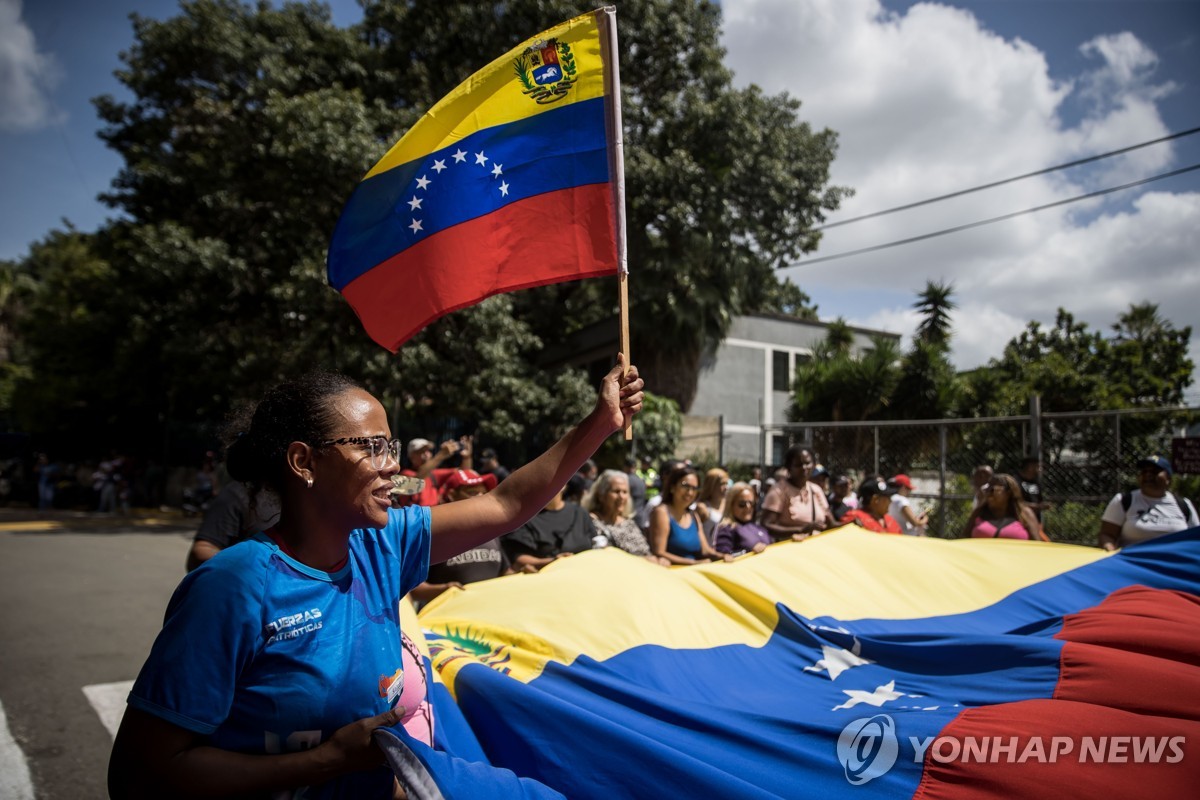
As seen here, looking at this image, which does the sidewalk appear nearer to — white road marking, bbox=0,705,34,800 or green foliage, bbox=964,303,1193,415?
white road marking, bbox=0,705,34,800

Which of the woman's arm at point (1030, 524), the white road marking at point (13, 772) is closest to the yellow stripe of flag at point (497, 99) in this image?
the white road marking at point (13, 772)

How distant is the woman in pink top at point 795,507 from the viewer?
780 cm

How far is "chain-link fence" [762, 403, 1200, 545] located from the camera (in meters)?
9.80

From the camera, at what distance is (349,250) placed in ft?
10.7

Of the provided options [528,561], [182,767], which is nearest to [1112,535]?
[528,561]

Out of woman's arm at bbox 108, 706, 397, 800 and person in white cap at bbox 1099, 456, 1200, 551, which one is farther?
person in white cap at bbox 1099, 456, 1200, 551

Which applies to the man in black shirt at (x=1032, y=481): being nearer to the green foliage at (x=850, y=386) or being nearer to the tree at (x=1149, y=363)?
the green foliage at (x=850, y=386)

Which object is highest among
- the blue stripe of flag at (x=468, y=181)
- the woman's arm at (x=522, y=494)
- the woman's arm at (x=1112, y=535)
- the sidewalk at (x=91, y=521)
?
the blue stripe of flag at (x=468, y=181)

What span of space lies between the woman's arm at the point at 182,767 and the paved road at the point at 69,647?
337cm

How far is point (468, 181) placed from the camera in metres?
3.26

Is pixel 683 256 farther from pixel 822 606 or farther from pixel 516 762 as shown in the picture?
pixel 516 762

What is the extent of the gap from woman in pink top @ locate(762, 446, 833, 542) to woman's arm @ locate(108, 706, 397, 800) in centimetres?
657

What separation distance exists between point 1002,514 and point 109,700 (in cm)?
763

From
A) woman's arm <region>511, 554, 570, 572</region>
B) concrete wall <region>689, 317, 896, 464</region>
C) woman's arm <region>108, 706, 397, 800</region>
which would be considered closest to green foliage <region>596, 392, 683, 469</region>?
concrete wall <region>689, 317, 896, 464</region>
